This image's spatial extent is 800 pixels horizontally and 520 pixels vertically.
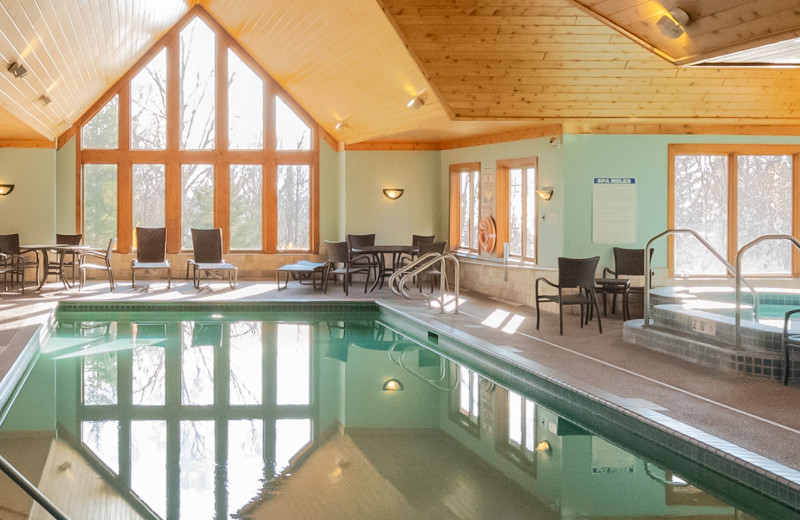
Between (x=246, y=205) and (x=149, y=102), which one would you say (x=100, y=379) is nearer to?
(x=246, y=205)

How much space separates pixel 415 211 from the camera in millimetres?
13789

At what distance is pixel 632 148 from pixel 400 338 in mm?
3814

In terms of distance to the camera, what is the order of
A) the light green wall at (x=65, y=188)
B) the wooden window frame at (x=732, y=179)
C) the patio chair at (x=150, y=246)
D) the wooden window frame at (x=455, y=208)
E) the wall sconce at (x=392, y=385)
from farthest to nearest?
the light green wall at (x=65, y=188) → the wooden window frame at (x=455, y=208) → the patio chair at (x=150, y=246) → the wooden window frame at (x=732, y=179) → the wall sconce at (x=392, y=385)

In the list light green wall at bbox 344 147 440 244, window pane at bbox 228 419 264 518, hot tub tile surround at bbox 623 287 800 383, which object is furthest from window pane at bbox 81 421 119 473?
light green wall at bbox 344 147 440 244

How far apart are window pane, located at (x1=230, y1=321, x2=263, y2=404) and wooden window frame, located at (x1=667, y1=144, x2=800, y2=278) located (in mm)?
5325

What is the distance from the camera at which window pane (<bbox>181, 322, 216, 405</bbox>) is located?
6527 mm

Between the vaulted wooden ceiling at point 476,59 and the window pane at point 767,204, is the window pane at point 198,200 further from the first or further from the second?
the window pane at point 767,204

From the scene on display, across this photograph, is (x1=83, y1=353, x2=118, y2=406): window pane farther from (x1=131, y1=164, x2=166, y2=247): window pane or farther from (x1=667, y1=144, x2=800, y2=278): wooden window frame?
(x1=667, y1=144, x2=800, y2=278): wooden window frame

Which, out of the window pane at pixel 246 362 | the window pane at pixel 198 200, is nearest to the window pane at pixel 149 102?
the window pane at pixel 198 200

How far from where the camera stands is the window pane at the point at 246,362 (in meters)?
6.62

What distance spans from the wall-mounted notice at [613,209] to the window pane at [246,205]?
662 centimetres

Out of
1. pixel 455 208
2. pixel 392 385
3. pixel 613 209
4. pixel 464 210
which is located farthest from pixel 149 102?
pixel 392 385

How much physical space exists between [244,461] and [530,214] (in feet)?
24.3

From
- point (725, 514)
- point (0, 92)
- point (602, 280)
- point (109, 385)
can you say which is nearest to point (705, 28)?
point (602, 280)
